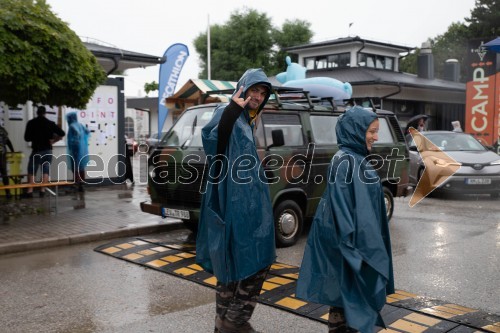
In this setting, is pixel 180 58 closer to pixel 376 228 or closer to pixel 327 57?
pixel 376 228

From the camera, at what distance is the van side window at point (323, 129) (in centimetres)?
797

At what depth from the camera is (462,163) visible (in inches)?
496

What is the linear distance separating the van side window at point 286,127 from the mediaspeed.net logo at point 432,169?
5.57 m

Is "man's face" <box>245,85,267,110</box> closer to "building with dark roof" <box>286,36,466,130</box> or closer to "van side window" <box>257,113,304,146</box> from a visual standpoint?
"van side window" <box>257,113,304,146</box>

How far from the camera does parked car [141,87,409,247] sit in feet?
23.6

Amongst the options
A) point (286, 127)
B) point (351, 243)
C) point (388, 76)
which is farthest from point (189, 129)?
point (388, 76)

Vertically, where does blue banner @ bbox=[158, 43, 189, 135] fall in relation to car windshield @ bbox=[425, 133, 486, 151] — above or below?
A: above

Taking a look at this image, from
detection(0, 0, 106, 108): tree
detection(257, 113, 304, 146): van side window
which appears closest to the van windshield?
detection(257, 113, 304, 146): van side window

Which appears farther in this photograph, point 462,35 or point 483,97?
point 462,35

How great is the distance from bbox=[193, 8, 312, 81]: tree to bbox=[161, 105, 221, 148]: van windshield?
46.2 metres

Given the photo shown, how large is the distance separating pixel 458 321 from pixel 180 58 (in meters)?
12.7

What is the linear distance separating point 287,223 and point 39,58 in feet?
15.8

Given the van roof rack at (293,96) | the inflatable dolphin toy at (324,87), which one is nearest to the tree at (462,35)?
the inflatable dolphin toy at (324,87)

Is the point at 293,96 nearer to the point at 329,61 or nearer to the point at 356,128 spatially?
the point at 356,128
